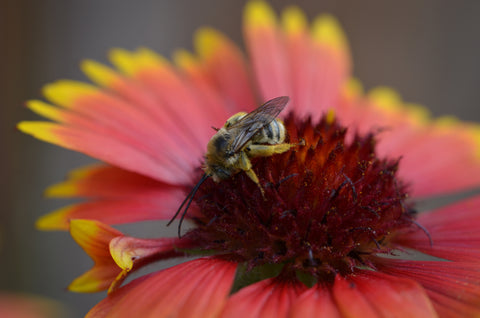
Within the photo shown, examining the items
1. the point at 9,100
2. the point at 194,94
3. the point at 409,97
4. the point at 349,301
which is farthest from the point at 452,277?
the point at 409,97

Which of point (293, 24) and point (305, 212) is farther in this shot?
point (293, 24)

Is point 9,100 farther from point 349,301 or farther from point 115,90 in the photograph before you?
point 349,301

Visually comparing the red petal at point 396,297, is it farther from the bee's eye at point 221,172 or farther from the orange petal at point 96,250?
the orange petal at point 96,250

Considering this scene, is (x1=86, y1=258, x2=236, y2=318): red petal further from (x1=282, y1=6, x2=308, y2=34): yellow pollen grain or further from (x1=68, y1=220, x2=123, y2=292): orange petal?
(x1=282, y1=6, x2=308, y2=34): yellow pollen grain

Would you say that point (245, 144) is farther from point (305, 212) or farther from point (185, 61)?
point (185, 61)

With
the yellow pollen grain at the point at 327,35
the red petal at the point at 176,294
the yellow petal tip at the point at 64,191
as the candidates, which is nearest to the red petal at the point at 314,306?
the red petal at the point at 176,294

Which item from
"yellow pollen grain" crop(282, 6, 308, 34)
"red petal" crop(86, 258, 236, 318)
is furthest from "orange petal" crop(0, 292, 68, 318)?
"yellow pollen grain" crop(282, 6, 308, 34)

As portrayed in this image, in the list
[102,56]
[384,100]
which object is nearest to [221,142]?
[384,100]

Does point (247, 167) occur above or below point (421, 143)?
below
